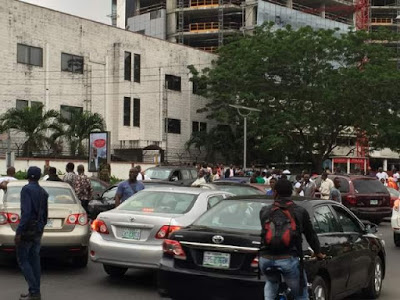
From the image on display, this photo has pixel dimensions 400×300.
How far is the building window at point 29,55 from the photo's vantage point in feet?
129

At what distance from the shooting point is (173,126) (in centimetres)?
5097

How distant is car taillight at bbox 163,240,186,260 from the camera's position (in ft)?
22.8

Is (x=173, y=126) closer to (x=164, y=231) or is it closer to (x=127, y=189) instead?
(x=127, y=189)

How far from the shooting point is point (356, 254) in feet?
25.9

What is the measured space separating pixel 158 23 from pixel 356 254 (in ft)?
201

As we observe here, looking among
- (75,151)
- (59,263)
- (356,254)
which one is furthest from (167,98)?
(356,254)

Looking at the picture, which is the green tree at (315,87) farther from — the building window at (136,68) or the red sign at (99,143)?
the red sign at (99,143)

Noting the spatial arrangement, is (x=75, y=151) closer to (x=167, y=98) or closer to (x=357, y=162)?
(x=167, y=98)

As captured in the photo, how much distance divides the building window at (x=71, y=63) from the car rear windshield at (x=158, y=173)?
2145 cm

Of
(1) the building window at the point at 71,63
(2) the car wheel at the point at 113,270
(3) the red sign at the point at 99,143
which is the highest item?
(1) the building window at the point at 71,63

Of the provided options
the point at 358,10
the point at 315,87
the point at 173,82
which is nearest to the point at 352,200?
the point at 315,87

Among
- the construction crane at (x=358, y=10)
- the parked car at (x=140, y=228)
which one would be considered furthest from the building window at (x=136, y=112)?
the parked car at (x=140, y=228)

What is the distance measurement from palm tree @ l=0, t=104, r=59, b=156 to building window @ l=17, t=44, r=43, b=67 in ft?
23.3

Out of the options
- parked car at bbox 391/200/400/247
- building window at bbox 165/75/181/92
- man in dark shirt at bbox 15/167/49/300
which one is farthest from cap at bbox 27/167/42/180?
building window at bbox 165/75/181/92
